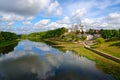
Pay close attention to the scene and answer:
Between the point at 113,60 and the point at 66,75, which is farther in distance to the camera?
the point at 113,60

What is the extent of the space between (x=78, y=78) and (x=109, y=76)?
5950 mm

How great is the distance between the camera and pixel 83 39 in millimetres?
130375

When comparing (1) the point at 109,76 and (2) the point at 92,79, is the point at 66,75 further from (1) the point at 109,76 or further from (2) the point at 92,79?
(1) the point at 109,76

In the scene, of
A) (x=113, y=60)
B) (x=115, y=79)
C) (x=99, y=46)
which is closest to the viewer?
(x=115, y=79)

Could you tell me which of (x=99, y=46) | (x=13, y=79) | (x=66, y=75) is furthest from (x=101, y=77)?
(x=99, y=46)

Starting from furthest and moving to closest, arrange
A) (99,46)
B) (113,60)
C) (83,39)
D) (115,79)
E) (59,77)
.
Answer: (83,39) → (99,46) → (113,60) → (59,77) → (115,79)

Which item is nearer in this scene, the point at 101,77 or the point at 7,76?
the point at 101,77

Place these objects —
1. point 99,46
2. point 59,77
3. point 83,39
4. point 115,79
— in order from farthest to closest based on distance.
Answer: point 83,39 < point 99,46 < point 59,77 < point 115,79

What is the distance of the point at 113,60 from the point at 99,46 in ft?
107

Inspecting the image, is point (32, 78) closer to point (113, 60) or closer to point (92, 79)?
point (92, 79)

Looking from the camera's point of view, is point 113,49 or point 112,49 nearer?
point 113,49

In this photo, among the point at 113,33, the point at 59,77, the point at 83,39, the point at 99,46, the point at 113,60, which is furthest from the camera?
the point at 83,39

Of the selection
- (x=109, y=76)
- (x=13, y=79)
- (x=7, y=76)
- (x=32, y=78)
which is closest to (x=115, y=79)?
(x=109, y=76)

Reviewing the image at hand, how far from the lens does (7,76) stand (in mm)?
31641
